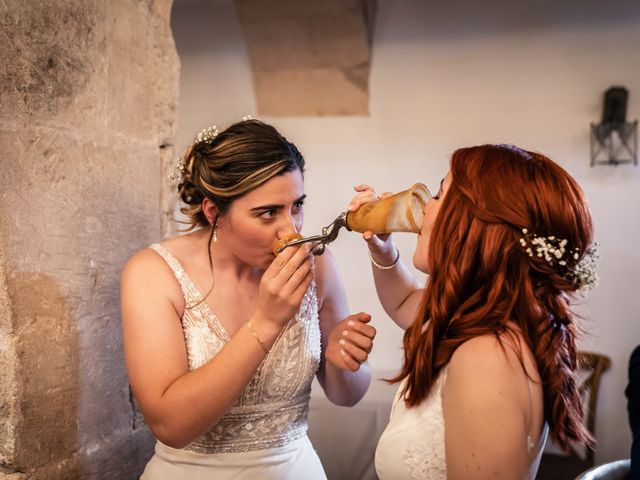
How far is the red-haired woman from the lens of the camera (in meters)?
1.48

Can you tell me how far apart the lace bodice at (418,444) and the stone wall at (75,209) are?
1.03 metres

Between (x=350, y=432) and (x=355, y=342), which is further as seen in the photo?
(x=350, y=432)

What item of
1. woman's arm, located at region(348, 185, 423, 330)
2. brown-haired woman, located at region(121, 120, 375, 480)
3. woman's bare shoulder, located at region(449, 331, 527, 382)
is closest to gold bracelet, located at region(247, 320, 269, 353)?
brown-haired woman, located at region(121, 120, 375, 480)

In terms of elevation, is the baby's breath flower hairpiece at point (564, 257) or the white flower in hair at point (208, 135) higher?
the white flower in hair at point (208, 135)

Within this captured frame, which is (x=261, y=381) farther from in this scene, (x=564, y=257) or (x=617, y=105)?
(x=617, y=105)

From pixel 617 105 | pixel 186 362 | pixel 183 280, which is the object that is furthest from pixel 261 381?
pixel 617 105

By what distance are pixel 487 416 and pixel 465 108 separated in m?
4.11

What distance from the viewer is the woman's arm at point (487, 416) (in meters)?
1.40

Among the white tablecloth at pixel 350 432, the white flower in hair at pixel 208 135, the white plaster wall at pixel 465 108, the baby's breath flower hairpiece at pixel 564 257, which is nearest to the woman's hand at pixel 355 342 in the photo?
the baby's breath flower hairpiece at pixel 564 257

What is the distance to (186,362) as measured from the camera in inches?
75.5

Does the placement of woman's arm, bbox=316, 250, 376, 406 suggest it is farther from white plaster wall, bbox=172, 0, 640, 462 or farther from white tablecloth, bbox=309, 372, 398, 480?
white plaster wall, bbox=172, 0, 640, 462

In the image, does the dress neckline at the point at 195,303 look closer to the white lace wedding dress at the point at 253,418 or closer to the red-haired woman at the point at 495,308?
the white lace wedding dress at the point at 253,418

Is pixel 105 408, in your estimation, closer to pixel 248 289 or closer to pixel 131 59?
pixel 248 289

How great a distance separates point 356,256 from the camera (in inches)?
216
